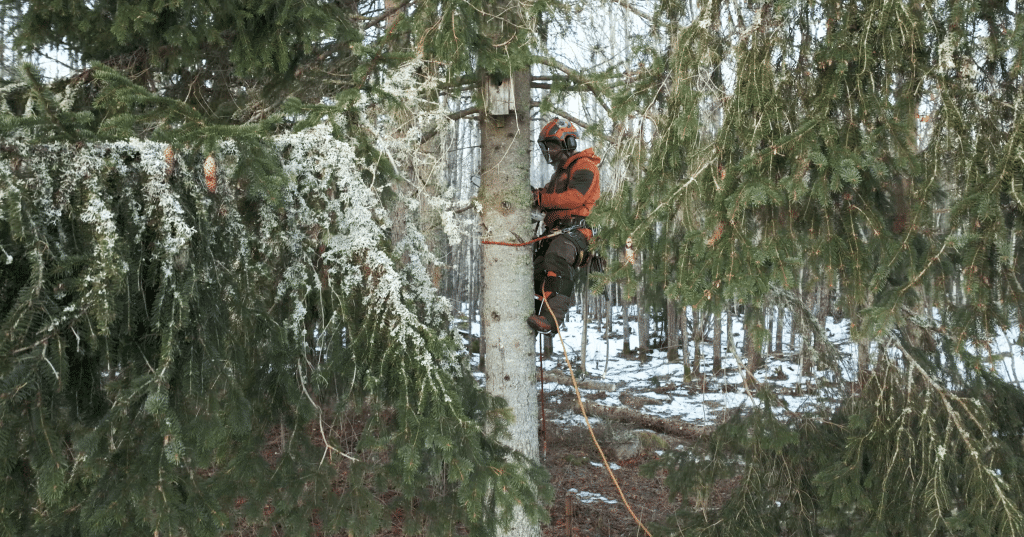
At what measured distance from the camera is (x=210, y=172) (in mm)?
2328

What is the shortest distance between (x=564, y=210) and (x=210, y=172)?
2.90 metres

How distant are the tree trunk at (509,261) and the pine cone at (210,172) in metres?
2.01

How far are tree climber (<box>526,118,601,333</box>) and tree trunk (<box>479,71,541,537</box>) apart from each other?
17.2 inches

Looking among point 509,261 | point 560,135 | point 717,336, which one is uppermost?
point 560,135

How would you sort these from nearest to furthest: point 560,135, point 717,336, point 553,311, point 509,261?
1. point 509,261
2. point 553,311
3. point 560,135
4. point 717,336

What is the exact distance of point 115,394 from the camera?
2162 mm

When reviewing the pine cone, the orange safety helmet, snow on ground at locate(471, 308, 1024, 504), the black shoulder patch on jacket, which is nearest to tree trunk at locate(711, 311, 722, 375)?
snow on ground at locate(471, 308, 1024, 504)

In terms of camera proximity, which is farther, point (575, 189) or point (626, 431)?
point (626, 431)

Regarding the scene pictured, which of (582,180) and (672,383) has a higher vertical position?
(582,180)

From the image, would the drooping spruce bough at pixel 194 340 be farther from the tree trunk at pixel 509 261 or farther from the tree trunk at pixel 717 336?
the tree trunk at pixel 717 336

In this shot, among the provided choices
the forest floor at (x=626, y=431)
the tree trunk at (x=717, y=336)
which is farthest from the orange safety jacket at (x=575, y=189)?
the tree trunk at (x=717, y=336)

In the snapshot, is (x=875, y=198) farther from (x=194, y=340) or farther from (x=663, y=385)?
(x=663, y=385)

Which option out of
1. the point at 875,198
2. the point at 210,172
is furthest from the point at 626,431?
the point at 210,172

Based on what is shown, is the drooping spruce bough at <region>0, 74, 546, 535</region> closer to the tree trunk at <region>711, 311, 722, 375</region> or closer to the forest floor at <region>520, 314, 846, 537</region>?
the tree trunk at <region>711, 311, 722, 375</region>
